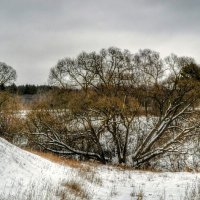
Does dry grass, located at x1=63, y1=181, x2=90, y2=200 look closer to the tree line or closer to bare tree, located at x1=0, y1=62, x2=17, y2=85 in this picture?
the tree line

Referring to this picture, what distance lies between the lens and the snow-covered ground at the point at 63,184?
10125mm

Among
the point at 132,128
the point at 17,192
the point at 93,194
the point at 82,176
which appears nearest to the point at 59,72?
the point at 132,128

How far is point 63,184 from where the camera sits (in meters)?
12.1

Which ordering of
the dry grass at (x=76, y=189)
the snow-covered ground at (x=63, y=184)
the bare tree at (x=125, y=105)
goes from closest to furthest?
the snow-covered ground at (x=63, y=184) < the dry grass at (x=76, y=189) < the bare tree at (x=125, y=105)

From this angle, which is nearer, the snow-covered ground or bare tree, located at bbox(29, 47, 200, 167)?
the snow-covered ground

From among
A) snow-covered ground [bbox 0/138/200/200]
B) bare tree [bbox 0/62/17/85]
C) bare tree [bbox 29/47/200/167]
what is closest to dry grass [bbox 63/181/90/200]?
snow-covered ground [bbox 0/138/200/200]

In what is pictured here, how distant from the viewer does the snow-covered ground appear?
10.1 metres

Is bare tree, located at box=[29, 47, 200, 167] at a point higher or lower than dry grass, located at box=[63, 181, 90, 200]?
higher

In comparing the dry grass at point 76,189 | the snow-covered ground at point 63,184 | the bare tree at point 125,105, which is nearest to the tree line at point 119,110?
the bare tree at point 125,105

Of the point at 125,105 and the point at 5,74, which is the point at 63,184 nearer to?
the point at 125,105

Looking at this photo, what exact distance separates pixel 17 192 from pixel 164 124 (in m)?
19.6

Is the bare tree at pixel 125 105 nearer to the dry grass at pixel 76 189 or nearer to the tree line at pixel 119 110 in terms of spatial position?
the tree line at pixel 119 110

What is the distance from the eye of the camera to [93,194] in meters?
12.0

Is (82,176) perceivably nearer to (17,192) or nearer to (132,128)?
(17,192)
